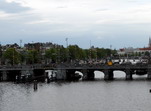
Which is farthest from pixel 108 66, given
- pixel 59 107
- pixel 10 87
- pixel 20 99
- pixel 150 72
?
pixel 59 107

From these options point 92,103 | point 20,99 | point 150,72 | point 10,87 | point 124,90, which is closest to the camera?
point 92,103

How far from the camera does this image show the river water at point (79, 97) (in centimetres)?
8900

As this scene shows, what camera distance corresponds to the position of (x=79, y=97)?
103812mm

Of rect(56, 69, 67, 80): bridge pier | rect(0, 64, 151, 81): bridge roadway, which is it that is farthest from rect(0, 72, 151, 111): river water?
rect(56, 69, 67, 80): bridge pier

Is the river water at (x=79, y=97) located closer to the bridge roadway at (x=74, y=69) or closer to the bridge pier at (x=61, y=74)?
the bridge roadway at (x=74, y=69)

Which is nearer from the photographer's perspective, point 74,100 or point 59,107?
point 59,107

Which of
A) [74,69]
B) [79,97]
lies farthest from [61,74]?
[79,97]

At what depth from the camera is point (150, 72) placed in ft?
475

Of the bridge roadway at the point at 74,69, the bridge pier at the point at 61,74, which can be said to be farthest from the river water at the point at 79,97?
the bridge pier at the point at 61,74

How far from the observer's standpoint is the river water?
8900cm

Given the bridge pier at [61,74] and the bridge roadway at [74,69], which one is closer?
the bridge roadway at [74,69]

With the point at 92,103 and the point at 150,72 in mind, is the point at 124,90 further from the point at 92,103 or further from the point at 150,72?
the point at 150,72

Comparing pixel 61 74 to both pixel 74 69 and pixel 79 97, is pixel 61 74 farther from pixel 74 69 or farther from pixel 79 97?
pixel 79 97

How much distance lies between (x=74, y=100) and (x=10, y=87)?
33.7 metres
